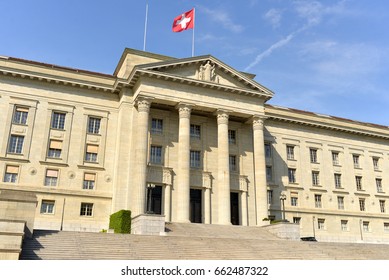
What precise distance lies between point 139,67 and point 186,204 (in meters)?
13.9

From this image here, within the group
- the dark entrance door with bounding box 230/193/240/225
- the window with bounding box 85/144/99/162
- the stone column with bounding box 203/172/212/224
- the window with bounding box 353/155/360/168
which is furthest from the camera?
the window with bounding box 353/155/360/168

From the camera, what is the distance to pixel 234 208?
136 feet

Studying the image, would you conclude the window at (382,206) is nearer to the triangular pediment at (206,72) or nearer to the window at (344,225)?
the window at (344,225)

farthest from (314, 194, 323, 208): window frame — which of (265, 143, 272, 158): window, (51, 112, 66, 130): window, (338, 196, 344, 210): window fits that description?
(51, 112, 66, 130): window

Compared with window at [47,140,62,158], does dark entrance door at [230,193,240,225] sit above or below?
below

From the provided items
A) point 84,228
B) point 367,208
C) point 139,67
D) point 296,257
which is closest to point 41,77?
point 139,67

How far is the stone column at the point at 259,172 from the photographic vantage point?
129 feet

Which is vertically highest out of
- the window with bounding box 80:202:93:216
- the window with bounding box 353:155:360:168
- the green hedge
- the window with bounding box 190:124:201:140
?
the window with bounding box 190:124:201:140

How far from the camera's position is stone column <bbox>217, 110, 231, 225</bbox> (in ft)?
123

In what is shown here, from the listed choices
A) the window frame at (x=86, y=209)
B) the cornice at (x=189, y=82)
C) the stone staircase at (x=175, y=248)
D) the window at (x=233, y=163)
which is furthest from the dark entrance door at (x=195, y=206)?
the cornice at (x=189, y=82)

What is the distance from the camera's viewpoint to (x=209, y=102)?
3984 centimetres

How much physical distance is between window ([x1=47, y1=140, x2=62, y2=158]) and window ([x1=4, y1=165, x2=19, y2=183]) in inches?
136

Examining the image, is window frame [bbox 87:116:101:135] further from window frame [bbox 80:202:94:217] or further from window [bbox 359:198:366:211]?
window [bbox 359:198:366:211]

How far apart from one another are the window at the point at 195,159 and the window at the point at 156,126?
423 centimetres
